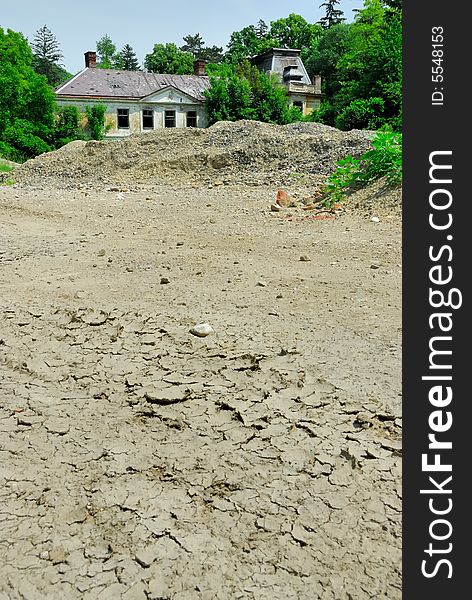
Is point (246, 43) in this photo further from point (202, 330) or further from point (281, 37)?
point (202, 330)

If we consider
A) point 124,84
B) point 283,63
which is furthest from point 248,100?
point 283,63

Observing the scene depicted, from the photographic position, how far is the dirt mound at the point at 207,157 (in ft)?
43.3

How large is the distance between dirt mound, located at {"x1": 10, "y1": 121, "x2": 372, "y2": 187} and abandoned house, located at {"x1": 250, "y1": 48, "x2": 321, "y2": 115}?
20.3 metres

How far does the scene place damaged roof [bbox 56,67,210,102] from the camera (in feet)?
104

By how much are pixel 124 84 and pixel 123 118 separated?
2.19 m

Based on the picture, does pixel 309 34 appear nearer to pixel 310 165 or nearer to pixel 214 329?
pixel 310 165

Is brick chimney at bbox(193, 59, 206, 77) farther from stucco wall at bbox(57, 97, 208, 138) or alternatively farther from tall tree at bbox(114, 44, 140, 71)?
tall tree at bbox(114, 44, 140, 71)

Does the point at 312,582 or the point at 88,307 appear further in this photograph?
the point at 88,307

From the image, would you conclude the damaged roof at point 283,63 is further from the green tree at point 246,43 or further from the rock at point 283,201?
the rock at point 283,201

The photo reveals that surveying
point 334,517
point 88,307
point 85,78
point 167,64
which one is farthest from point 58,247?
point 167,64

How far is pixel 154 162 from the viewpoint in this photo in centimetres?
1525

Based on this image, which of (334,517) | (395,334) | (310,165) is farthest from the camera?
(310,165)

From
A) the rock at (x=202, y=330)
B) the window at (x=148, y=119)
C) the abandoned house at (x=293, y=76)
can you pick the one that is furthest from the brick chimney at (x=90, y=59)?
the rock at (x=202, y=330)

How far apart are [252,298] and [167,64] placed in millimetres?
56065
